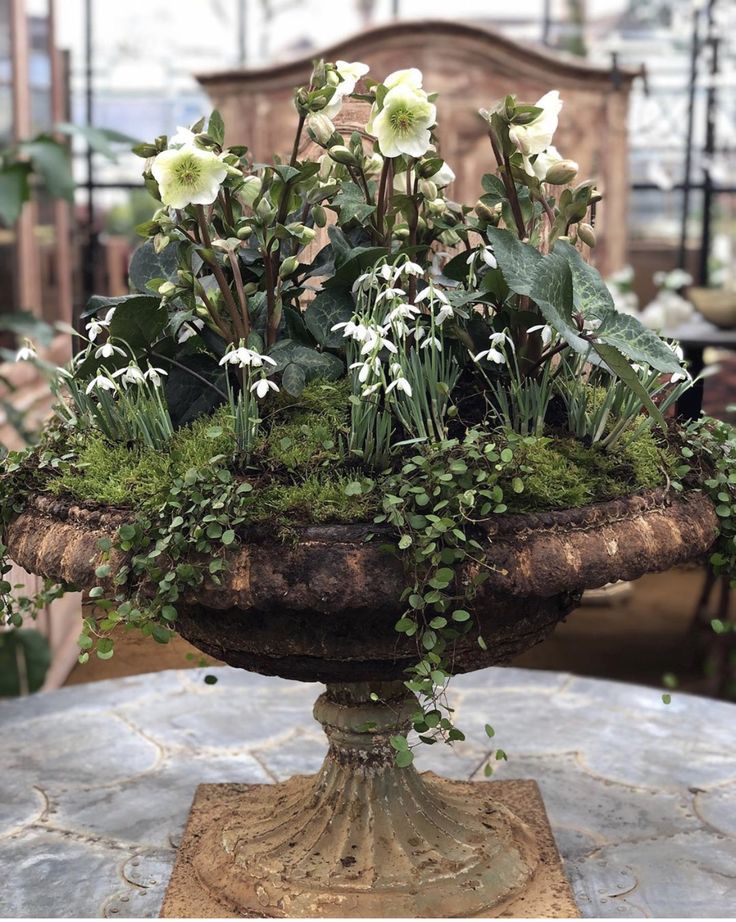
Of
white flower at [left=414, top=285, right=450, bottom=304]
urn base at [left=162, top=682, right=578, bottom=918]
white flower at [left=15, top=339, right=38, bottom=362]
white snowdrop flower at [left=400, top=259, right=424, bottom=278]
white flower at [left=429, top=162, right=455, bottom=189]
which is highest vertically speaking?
white flower at [left=429, top=162, right=455, bottom=189]

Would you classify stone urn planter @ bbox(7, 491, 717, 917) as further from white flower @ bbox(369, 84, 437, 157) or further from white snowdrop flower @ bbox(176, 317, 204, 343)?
white flower @ bbox(369, 84, 437, 157)

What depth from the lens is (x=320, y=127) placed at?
1.64m

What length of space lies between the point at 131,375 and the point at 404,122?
1.68 ft

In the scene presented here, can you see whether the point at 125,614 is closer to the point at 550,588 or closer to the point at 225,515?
the point at 225,515

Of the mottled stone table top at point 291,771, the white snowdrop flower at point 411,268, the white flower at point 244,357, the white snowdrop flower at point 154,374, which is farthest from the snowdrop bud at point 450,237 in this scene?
the mottled stone table top at point 291,771

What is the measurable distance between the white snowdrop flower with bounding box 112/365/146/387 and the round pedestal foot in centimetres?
60

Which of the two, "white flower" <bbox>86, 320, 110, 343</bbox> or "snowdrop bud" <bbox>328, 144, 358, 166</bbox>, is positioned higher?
"snowdrop bud" <bbox>328, 144, 358, 166</bbox>

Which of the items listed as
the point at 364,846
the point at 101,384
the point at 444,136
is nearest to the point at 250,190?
the point at 101,384

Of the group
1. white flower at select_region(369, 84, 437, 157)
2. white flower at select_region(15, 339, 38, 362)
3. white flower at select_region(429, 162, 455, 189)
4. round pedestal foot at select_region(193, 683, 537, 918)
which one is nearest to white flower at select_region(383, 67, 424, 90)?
white flower at select_region(369, 84, 437, 157)

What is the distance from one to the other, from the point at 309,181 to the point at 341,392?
30 centimetres

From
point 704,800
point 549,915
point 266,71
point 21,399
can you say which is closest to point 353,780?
point 549,915

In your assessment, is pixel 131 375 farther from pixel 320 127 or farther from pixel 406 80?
pixel 406 80

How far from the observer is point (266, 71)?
539 cm

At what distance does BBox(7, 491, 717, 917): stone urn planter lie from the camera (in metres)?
1.54
